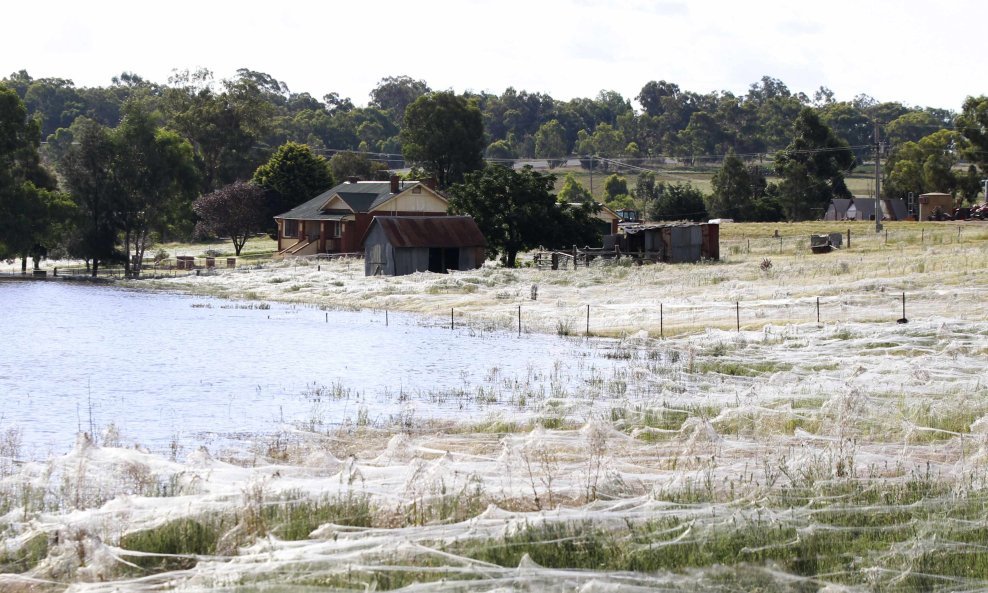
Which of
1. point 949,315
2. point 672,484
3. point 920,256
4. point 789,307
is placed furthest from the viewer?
point 920,256

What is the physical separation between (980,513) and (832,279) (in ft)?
115

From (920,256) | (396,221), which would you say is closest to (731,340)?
(920,256)

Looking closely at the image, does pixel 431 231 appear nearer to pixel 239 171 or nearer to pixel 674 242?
pixel 674 242

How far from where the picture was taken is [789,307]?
1570 inches

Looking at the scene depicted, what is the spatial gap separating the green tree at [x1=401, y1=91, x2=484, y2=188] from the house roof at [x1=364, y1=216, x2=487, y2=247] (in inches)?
1786

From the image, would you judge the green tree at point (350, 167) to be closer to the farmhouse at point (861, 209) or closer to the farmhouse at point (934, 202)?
the farmhouse at point (861, 209)

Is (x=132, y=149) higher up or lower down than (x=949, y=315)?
higher up

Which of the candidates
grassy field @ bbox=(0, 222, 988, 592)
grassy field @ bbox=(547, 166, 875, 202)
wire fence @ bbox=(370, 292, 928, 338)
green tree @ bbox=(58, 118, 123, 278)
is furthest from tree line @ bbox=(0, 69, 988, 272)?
grassy field @ bbox=(0, 222, 988, 592)

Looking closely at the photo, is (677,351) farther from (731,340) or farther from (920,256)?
(920,256)

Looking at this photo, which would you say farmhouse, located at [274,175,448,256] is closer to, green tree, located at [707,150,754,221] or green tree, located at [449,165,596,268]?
green tree, located at [449,165,596,268]

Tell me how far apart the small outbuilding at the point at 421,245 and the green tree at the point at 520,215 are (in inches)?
36.8

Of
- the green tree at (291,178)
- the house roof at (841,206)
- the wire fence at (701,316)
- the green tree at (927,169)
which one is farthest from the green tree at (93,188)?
the green tree at (927,169)

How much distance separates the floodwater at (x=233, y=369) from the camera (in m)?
24.2

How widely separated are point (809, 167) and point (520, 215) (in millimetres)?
52538
